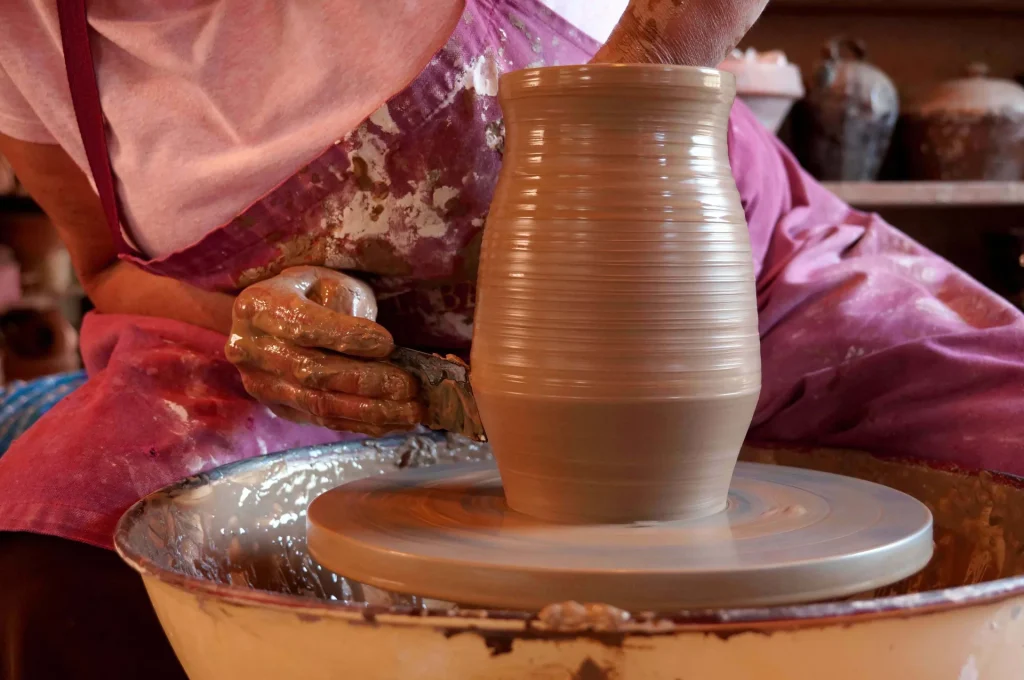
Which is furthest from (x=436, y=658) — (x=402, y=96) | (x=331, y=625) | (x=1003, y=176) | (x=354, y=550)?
(x=1003, y=176)

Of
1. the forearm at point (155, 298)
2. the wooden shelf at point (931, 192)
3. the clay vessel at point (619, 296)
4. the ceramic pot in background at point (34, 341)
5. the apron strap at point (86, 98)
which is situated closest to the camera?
the clay vessel at point (619, 296)

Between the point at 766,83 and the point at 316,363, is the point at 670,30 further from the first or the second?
the point at 766,83

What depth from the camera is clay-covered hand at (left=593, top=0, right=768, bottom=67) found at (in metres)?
0.78

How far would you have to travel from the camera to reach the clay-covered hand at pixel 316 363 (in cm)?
80

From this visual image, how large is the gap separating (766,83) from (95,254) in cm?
175

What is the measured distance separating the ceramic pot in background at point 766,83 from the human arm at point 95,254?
5.27 feet

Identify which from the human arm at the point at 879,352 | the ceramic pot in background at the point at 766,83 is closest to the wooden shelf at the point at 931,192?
the ceramic pot in background at the point at 766,83

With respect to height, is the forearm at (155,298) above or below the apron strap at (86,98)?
below

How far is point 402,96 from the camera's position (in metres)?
0.92

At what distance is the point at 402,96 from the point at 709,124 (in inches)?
12.4

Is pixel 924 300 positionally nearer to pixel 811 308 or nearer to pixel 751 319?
pixel 811 308

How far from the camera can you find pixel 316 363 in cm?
82

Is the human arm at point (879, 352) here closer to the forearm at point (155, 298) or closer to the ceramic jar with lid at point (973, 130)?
the forearm at point (155, 298)

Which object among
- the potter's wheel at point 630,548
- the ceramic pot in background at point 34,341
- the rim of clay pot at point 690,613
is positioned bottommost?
the ceramic pot in background at point 34,341
